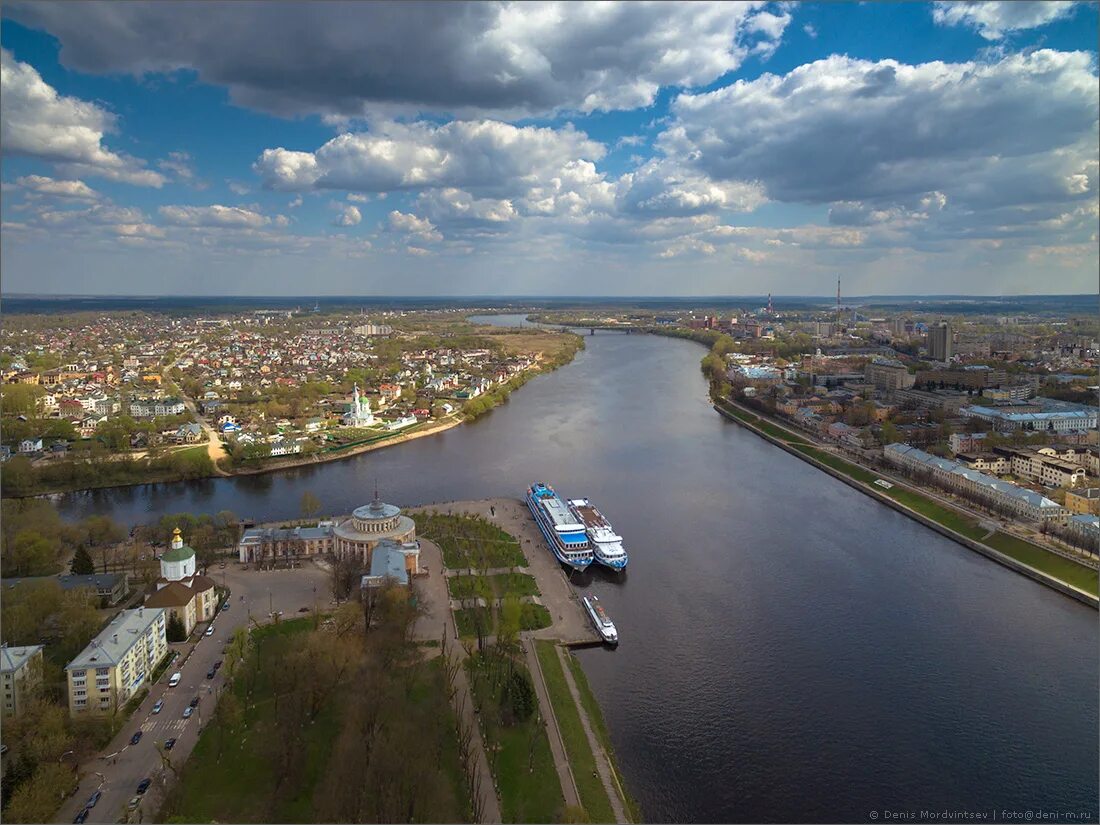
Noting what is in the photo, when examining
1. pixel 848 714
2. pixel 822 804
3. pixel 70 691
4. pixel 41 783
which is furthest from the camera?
pixel 848 714

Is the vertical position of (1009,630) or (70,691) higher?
(70,691)

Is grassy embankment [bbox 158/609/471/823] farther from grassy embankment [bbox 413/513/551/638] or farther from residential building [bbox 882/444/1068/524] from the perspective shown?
residential building [bbox 882/444/1068/524]

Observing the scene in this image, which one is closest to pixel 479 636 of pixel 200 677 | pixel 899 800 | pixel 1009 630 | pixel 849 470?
pixel 200 677

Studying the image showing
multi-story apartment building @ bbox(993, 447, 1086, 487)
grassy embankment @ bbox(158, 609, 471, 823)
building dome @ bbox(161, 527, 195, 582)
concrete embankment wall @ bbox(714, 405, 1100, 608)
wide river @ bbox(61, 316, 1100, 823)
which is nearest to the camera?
grassy embankment @ bbox(158, 609, 471, 823)

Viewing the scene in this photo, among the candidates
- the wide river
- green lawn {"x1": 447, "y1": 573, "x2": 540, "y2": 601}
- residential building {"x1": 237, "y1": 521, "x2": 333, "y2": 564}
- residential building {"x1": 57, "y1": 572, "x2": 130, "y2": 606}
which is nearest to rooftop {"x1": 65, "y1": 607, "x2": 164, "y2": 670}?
residential building {"x1": 57, "y1": 572, "x2": 130, "y2": 606}

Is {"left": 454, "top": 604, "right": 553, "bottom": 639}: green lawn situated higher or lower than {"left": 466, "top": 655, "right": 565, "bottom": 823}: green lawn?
higher

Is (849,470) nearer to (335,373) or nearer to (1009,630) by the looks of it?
(1009,630)

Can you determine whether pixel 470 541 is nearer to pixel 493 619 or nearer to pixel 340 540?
pixel 340 540
